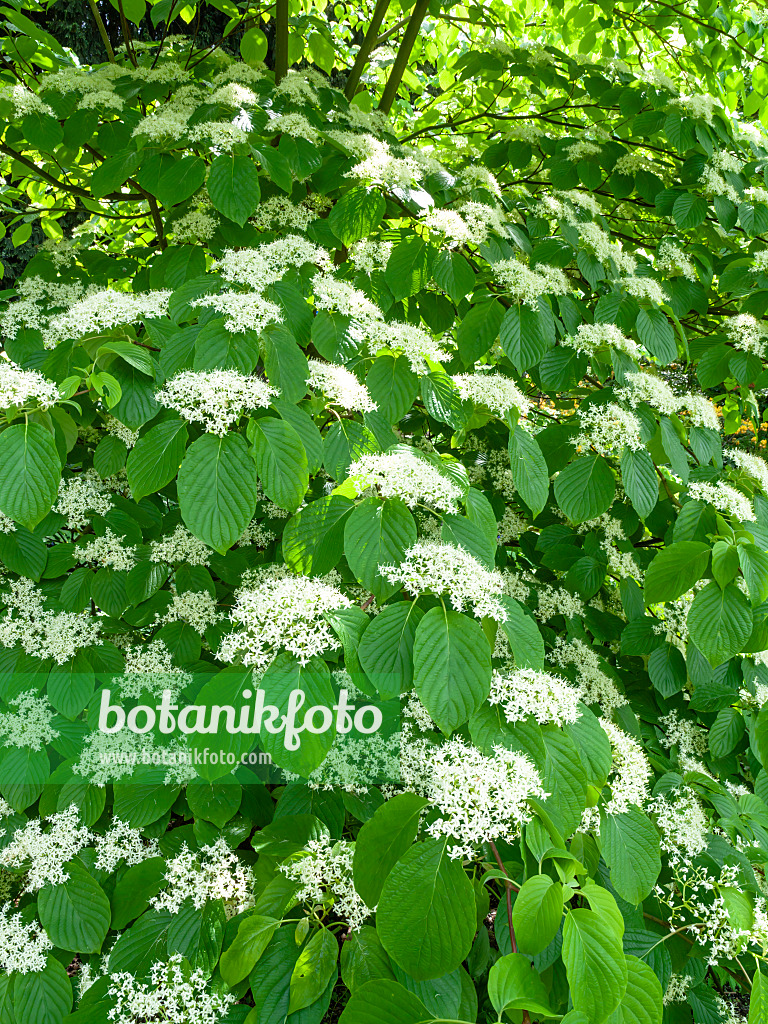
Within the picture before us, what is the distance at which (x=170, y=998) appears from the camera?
4.14 ft

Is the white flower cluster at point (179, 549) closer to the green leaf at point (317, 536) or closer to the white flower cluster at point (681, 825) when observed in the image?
the green leaf at point (317, 536)

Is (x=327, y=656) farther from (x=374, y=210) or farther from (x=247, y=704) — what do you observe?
(x=374, y=210)

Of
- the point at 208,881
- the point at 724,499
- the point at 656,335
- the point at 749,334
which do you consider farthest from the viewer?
the point at 749,334

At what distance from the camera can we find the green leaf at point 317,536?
133 centimetres

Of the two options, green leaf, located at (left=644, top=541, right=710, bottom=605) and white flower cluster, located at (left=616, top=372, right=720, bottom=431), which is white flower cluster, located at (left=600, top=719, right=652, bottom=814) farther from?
white flower cluster, located at (left=616, top=372, right=720, bottom=431)

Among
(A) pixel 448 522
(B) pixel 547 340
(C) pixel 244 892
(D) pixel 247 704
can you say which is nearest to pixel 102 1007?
(C) pixel 244 892

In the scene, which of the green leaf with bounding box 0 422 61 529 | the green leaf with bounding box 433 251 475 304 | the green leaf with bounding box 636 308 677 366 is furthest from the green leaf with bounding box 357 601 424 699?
the green leaf with bounding box 636 308 677 366

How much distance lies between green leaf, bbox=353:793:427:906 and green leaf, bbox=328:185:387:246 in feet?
5.53

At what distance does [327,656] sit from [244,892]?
519 mm

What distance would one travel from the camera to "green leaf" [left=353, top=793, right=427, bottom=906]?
43.5 inches

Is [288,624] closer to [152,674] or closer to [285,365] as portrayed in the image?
[285,365]

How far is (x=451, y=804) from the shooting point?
1.12m

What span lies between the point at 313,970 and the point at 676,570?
1208 millimetres

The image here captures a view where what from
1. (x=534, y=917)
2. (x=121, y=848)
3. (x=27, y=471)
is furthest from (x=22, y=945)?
(x=534, y=917)
